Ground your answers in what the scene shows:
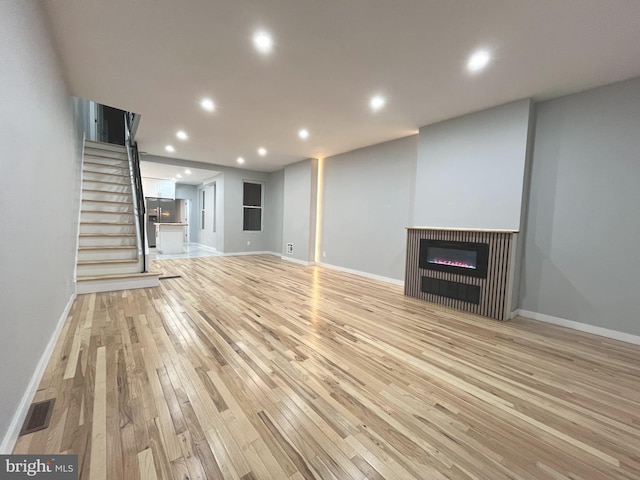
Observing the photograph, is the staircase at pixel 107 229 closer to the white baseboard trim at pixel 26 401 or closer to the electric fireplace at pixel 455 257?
the white baseboard trim at pixel 26 401

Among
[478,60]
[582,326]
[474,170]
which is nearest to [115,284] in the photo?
[478,60]

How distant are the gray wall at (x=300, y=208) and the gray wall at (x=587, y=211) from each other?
4698 mm

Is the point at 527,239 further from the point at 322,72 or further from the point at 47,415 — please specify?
the point at 47,415

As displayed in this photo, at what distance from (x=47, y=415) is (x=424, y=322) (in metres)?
3.30

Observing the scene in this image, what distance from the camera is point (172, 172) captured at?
27.7ft

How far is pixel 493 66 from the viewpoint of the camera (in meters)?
2.59

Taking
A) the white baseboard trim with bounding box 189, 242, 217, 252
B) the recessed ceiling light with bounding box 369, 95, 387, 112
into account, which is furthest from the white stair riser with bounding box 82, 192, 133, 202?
the recessed ceiling light with bounding box 369, 95, 387, 112

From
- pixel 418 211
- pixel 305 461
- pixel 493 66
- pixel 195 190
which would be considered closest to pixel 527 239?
pixel 418 211

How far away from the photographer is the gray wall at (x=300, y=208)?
22.7ft

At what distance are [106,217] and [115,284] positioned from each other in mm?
1513

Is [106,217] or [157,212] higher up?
[157,212]

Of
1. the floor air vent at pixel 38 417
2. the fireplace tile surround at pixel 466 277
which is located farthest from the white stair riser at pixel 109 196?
the fireplace tile surround at pixel 466 277

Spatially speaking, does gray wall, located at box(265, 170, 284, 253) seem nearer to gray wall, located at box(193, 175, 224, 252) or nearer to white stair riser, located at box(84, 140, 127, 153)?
gray wall, located at box(193, 175, 224, 252)

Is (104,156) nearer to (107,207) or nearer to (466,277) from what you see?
(107,207)
